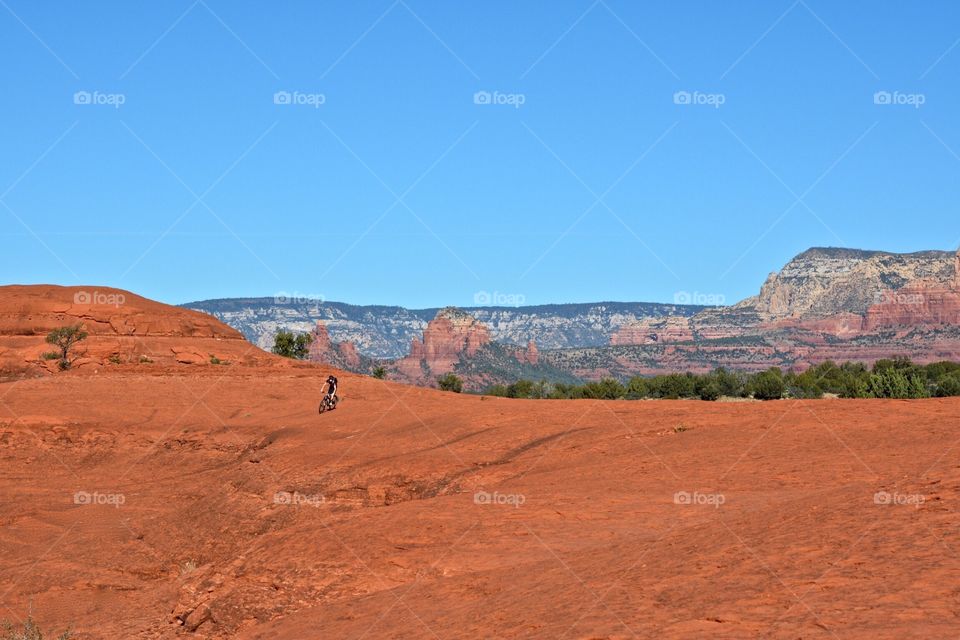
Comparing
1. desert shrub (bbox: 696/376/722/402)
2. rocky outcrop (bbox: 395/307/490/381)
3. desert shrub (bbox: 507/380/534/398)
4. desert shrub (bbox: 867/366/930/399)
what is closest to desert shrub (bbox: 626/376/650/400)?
desert shrub (bbox: 696/376/722/402)

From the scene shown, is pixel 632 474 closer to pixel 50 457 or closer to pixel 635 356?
pixel 50 457

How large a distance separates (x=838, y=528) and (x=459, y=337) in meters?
171

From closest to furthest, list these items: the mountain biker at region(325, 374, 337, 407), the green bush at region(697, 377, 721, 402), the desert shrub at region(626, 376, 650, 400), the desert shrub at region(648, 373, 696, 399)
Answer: the mountain biker at region(325, 374, 337, 407) → the green bush at region(697, 377, 721, 402) → the desert shrub at region(648, 373, 696, 399) → the desert shrub at region(626, 376, 650, 400)

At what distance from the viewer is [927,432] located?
21844mm

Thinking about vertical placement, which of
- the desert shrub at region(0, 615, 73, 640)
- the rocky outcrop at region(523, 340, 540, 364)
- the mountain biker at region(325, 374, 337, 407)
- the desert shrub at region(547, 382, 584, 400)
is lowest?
the desert shrub at region(0, 615, 73, 640)

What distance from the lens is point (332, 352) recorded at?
167875 millimetres

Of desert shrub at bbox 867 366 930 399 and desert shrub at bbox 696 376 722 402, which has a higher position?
desert shrub at bbox 696 376 722 402

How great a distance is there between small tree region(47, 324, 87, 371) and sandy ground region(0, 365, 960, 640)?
21.1 metres

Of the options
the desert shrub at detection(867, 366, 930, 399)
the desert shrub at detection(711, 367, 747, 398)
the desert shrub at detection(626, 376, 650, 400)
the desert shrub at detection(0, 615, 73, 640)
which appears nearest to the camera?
the desert shrub at detection(0, 615, 73, 640)

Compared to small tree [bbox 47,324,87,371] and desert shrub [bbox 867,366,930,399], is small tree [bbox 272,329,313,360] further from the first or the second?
desert shrub [bbox 867,366,930,399]

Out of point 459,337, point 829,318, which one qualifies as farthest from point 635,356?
point 829,318

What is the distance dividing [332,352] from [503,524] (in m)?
153

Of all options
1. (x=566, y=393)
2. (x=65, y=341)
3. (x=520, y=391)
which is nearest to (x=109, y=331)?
(x=65, y=341)

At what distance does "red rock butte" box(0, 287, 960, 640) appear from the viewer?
430 inches
